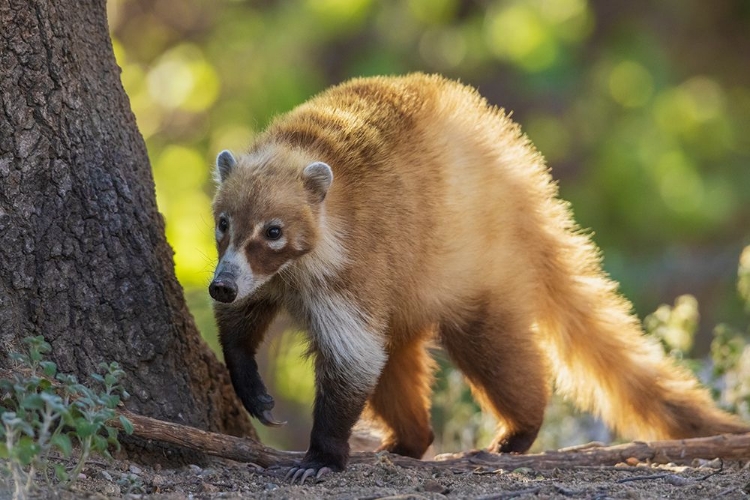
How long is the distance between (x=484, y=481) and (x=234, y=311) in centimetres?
179

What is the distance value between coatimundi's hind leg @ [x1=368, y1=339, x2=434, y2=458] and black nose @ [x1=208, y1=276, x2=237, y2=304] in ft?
5.79

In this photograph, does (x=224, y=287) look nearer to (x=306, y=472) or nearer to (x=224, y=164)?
(x=224, y=164)

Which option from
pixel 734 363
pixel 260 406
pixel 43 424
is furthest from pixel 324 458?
pixel 734 363

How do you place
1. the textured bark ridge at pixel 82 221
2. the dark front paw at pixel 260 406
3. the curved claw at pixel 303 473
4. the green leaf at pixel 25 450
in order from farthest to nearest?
the dark front paw at pixel 260 406 < the curved claw at pixel 303 473 < the textured bark ridge at pixel 82 221 < the green leaf at pixel 25 450

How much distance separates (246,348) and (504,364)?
65.3 inches

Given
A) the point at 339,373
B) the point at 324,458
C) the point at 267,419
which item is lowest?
the point at 324,458

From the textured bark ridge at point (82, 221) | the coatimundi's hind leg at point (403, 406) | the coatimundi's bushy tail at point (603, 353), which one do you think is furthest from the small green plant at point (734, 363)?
the textured bark ridge at point (82, 221)

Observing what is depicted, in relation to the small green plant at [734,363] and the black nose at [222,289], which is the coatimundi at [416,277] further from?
the small green plant at [734,363]

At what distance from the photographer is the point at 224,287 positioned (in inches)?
208

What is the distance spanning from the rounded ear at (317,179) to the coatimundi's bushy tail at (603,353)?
6.18ft

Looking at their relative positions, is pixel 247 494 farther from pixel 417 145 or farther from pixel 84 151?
pixel 417 145

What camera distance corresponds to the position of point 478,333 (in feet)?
21.2

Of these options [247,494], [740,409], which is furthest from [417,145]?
[740,409]

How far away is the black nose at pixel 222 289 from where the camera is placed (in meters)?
5.29
